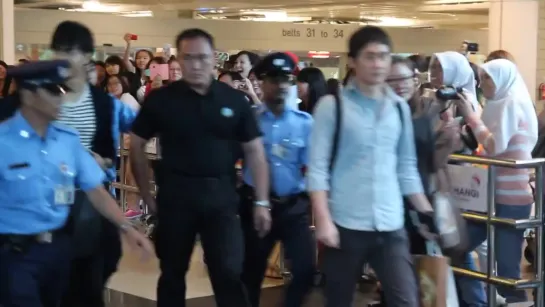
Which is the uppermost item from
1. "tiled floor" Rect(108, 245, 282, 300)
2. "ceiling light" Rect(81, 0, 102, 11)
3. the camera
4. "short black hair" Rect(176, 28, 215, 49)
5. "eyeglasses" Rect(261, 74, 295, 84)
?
"ceiling light" Rect(81, 0, 102, 11)

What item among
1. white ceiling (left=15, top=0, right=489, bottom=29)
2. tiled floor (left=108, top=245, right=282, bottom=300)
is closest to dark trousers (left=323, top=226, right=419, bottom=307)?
tiled floor (left=108, top=245, right=282, bottom=300)

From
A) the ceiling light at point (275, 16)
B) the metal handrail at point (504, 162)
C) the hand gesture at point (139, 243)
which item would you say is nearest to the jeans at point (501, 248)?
the metal handrail at point (504, 162)

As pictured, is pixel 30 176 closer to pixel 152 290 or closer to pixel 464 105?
pixel 464 105

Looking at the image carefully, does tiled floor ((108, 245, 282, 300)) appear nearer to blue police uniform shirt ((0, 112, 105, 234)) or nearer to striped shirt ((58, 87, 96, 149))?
striped shirt ((58, 87, 96, 149))

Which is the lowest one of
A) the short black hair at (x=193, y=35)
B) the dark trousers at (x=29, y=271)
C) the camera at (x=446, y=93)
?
the dark trousers at (x=29, y=271)

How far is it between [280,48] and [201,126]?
14.8 metres

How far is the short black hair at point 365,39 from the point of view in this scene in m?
3.82

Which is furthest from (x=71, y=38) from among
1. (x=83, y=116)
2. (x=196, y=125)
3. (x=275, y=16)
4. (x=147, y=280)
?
(x=275, y=16)

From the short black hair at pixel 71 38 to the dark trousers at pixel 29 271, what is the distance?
3.61 feet

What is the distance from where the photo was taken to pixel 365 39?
151 inches

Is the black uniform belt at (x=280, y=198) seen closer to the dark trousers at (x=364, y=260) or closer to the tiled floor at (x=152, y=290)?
the dark trousers at (x=364, y=260)

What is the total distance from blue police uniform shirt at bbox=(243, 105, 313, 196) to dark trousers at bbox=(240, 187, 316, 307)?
3.1 inches

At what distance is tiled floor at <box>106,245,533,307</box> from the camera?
6273mm

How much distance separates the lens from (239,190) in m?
5.00
